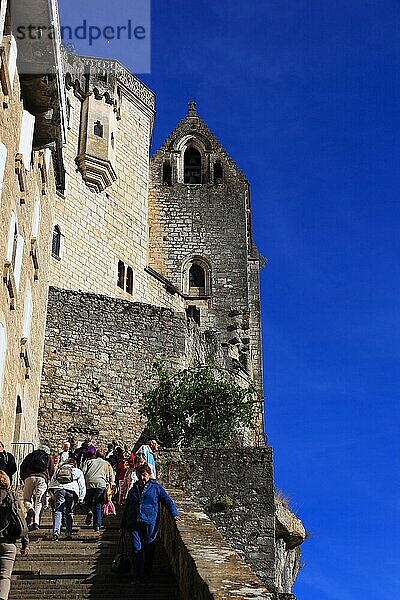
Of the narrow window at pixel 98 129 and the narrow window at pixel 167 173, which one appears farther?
the narrow window at pixel 167 173

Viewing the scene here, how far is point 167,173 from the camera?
42.4 metres

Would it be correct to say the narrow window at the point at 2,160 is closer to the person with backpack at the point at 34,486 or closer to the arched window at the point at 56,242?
the person with backpack at the point at 34,486

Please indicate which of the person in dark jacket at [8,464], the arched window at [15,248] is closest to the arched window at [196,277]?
the arched window at [15,248]

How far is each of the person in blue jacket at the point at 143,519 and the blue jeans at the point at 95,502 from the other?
2.06 meters

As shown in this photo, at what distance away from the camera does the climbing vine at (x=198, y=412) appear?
21.3 m

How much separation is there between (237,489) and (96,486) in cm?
561

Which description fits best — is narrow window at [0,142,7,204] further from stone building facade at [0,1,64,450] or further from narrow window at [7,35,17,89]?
narrow window at [7,35,17,89]

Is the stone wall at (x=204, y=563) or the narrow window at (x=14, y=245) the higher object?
the narrow window at (x=14, y=245)

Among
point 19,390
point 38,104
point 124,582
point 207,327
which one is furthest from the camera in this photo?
point 207,327

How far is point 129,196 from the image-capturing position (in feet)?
115

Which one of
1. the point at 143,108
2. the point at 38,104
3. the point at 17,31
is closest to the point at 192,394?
the point at 38,104

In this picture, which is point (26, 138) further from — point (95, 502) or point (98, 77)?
point (98, 77)

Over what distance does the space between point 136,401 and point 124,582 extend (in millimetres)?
16308

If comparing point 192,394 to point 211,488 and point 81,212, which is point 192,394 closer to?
point 211,488
